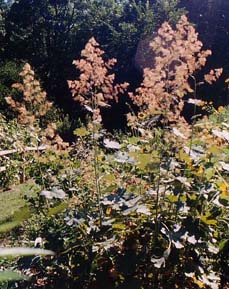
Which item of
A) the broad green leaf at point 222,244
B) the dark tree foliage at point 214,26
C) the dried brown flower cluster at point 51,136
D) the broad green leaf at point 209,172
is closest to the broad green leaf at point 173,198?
the broad green leaf at point 209,172

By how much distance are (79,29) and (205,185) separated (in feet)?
79.8

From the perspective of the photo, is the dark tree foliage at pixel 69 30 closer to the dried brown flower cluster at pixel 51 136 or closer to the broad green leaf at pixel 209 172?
the dried brown flower cluster at pixel 51 136

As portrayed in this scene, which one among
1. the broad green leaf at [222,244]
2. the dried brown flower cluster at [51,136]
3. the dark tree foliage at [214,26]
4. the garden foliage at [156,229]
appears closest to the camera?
the garden foliage at [156,229]

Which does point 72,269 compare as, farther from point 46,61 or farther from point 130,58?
point 46,61

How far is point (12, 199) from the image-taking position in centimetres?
691

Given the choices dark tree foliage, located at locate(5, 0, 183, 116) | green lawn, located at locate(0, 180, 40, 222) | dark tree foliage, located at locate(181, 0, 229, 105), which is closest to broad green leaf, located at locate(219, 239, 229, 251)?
green lawn, located at locate(0, 180, 40, 222)

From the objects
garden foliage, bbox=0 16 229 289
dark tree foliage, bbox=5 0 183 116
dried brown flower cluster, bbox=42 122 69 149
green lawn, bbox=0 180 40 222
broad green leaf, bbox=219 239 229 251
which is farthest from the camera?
dark tree foliage, bbox=5 0 183 116

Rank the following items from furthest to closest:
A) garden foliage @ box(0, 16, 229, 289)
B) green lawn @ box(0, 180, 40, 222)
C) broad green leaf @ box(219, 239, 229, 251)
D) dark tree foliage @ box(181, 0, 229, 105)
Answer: dark tree foliage @ box(181, 0, 229, 105) < green lawn @ box(0, 180, 40, 222) < broad green leaf @ box(219, 239, 229, 251) < garden foliage @ box(0, 16, 229, 289)

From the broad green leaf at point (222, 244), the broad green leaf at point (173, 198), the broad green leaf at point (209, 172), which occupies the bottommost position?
the broad green leaf at point (222, 244)

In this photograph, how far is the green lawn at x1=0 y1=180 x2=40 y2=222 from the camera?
6.08 meters

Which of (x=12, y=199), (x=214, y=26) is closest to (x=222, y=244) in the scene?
(x=12, y=199)

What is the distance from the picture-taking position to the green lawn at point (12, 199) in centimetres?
608

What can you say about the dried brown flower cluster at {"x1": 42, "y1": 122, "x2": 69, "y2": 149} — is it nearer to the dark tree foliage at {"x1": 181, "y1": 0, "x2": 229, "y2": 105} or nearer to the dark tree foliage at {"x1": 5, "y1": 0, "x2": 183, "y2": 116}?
the dark tree foliage at {"x1": 5, "y1": 0, "x2": 183, "y2": 116}

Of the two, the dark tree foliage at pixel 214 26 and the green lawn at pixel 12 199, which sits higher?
the dark tree foliage at pixel 214 26
